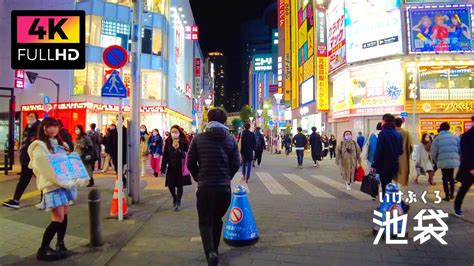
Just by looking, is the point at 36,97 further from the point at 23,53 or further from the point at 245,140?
the point at 23,53

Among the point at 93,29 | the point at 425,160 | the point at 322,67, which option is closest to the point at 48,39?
the point at 425,160

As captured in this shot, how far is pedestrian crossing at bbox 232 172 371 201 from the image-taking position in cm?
930

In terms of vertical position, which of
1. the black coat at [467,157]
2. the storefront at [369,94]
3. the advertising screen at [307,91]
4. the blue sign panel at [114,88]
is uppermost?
the advertising screen at [307,91]

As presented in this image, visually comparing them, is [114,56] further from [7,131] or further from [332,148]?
[332,148]

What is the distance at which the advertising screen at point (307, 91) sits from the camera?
38625 mm

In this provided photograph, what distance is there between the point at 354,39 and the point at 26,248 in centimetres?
2534

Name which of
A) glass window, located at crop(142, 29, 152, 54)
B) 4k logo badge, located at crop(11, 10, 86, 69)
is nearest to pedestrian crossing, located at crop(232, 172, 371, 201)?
4k logo badge, located at crop(11, 10, 86, 69)

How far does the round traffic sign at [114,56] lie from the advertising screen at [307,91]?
33.3 meters

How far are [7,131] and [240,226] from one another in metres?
13.2

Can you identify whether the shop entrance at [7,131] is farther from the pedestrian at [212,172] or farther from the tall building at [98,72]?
the tall building at [98,72]

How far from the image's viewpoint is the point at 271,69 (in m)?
98.1

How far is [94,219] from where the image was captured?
4.83 metres

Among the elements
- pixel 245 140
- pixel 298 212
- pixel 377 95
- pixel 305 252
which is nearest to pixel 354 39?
pixel 377 95

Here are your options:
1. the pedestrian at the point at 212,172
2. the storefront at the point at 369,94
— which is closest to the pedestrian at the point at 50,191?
the pedestrian at the point at 212,172
